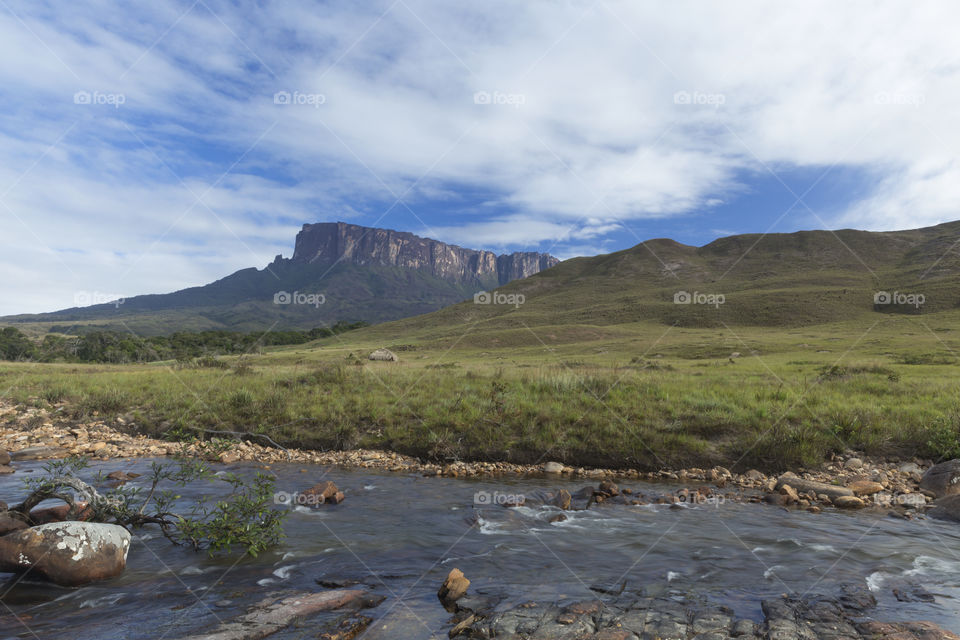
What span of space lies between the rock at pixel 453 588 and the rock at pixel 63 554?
227 inches

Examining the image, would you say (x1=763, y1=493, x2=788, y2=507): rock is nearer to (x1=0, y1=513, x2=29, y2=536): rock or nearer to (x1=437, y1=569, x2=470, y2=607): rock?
(x1=437, y1=569, x2=470, y2=607): rock

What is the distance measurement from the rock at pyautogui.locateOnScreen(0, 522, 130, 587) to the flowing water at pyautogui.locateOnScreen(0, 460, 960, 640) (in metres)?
0.24

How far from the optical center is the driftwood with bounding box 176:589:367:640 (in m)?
6.30

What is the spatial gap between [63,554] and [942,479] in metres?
20.7

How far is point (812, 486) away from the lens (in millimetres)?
13383

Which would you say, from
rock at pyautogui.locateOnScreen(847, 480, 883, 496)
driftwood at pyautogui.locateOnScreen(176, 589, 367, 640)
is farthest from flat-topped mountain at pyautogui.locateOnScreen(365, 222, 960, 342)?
driftwood at pyautogui.locateOnScreen(176, 589, 367, 640)

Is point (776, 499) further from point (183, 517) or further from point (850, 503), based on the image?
point (183, 517)

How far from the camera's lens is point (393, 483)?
14.6 meters

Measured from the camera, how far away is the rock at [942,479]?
12875mm

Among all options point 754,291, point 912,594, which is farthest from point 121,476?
point 754,291

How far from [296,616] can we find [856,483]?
15092 mm

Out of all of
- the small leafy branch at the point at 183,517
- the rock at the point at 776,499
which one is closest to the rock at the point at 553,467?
the rock at the point at 776,499

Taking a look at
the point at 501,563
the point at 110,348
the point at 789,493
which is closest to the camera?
the point at 501,563

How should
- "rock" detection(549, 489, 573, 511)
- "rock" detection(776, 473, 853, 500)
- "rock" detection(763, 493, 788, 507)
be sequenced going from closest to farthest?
"rock" detection(549, 489, 573, 511) < "rock" detection(763, 493, 788, 507) < "rock" detection(776, 473, 853, 500)
